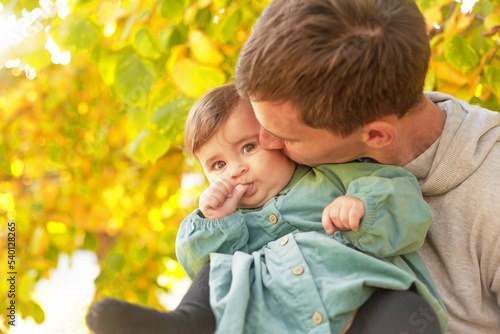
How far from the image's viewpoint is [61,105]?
3.59m

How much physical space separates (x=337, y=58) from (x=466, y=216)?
1.53 feet

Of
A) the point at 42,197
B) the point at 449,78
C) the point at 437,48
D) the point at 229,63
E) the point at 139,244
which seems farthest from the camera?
the point at 42,197

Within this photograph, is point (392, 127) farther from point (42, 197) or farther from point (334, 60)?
point (42, 197)

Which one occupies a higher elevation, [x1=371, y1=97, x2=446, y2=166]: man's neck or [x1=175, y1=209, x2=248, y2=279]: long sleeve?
[x1=175, y1=209, x2=248, y2=279]: long sleeve

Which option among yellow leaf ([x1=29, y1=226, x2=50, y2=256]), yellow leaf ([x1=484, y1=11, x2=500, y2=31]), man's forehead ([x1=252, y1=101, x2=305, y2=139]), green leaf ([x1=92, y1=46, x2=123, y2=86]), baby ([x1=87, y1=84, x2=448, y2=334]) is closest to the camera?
baby ([x1=87, y1=84, x2=448, y2=334])

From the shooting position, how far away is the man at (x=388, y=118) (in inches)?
39.7

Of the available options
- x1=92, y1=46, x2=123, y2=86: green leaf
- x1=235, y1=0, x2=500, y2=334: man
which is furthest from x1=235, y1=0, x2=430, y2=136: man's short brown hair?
x1=92, y1=46, x2=123, y2=86: green leaf

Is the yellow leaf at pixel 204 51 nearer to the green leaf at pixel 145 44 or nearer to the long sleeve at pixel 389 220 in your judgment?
the green leaf at pixel 145 44

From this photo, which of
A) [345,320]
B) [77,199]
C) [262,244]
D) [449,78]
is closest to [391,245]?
[345,320]

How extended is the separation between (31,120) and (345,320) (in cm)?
305

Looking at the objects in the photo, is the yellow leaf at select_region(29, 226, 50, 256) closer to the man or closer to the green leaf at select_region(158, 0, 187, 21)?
the green leaf at select_region(158, 0, 187, 21)

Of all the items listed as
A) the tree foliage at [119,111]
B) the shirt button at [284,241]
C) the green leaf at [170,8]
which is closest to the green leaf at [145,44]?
the tree foliage at [119,111]

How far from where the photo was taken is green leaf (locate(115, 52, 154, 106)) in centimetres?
203

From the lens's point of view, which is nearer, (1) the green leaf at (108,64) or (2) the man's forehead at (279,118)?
(2) the man's forehead at (279,118)
